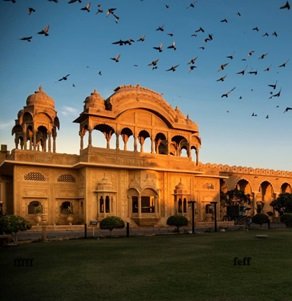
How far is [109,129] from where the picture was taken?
39.8 metres

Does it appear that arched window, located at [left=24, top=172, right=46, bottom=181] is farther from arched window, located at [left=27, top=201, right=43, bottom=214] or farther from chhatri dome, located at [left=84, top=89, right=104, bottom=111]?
chhatri dome, located at [left=84, top=89, right=104, bottom=111]

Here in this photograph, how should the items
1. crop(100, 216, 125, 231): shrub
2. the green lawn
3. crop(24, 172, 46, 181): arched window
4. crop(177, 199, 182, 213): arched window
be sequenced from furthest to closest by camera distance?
1. crop(177, 199, 182, 213): arched window
2. crop(24, 172, 46, 181): arched window
3. crop(100, 216, 125, 231): shrub
4. the green lawn

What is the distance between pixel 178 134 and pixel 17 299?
1346 inches

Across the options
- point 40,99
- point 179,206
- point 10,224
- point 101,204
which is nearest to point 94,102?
point 40,99

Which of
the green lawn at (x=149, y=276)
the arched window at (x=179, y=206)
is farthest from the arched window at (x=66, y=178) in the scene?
the green lawn at (x=149, y=276)

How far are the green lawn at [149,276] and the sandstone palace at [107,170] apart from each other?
17461mm

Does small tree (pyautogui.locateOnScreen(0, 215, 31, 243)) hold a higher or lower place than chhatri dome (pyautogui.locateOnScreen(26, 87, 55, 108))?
lower

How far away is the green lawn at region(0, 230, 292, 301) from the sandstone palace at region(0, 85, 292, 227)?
17461 mm

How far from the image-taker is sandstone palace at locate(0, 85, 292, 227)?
1348 inches

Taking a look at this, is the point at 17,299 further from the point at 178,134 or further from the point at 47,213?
the point at 178,134

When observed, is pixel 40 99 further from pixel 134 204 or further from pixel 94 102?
pixel 134 204

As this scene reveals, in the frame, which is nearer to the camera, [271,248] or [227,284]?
[227,284]

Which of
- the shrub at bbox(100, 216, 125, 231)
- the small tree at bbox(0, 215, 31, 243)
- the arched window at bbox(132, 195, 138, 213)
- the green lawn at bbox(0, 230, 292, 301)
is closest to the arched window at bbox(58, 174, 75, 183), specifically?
the arched window at bbox(132, 195, 138, 213)

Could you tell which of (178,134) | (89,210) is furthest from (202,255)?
(178,134)
